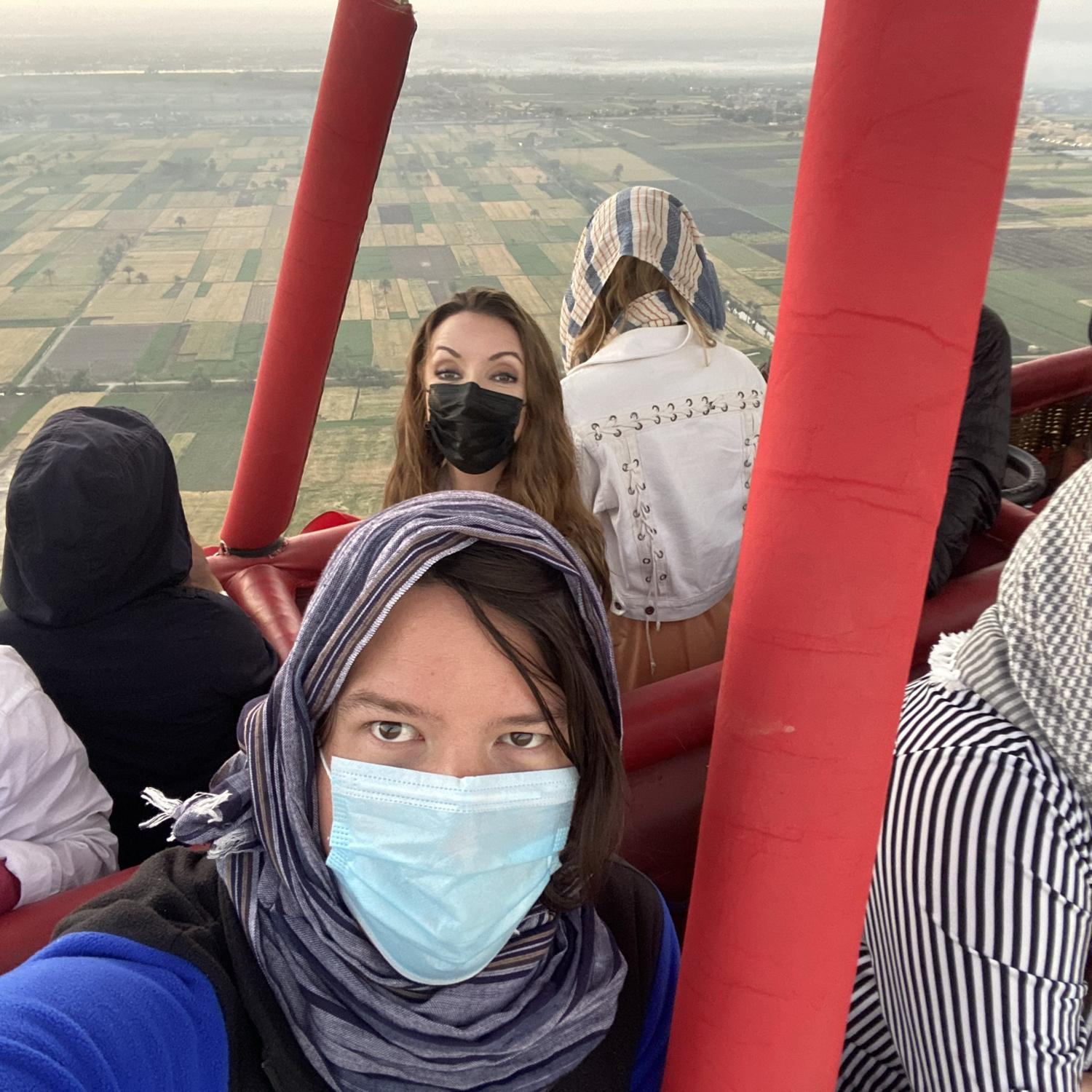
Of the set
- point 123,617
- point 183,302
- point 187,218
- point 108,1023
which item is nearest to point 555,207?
point 183,302

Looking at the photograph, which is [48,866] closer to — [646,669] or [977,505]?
[646,669]

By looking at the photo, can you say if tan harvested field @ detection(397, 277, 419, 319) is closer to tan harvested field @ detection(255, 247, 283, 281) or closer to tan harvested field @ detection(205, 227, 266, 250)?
tan harvested field @ detection(255, 247, 283, 281)

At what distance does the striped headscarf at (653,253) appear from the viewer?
207cm

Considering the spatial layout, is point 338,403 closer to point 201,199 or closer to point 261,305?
point 261,305

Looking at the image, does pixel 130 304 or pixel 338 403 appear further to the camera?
pixel 130 304

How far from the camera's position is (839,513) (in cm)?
54

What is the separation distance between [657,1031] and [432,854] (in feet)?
1.01

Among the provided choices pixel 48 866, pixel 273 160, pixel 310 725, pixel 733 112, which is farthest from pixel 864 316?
pixel 273 160

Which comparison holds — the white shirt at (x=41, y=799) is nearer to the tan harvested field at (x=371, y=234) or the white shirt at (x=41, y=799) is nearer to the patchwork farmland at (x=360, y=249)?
the patchwork farmland at (x=360, y=249)

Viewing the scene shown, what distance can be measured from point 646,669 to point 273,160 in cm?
339

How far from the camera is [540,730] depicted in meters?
0.80

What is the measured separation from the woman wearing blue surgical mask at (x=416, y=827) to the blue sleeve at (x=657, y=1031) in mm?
12

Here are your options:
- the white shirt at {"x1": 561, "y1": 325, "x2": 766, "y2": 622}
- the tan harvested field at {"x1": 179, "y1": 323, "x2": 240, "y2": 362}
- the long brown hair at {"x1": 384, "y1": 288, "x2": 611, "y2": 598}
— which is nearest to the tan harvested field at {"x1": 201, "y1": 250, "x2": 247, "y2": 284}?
the tan harvested field at {"x1": 179, "y1": 323, "x2": 240, "y2": 362}

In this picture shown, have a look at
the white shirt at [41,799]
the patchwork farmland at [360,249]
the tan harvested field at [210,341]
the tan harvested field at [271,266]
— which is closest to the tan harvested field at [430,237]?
the patchwork farmland at [360,249]
